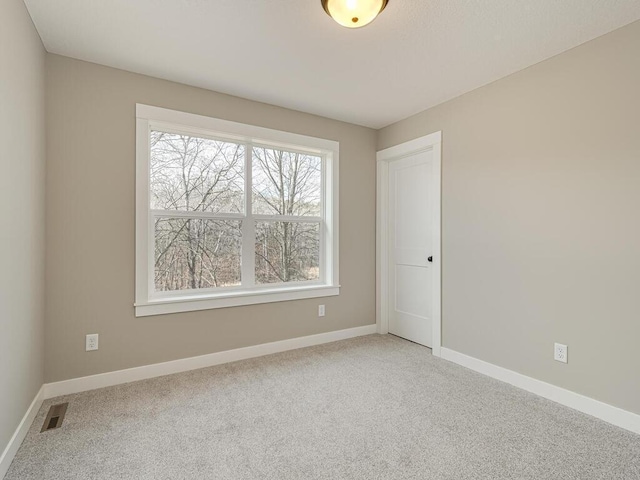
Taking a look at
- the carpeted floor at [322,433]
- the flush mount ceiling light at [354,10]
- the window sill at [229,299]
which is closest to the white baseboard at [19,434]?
the carpeted floor at [322,433]

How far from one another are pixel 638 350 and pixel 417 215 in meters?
2.04

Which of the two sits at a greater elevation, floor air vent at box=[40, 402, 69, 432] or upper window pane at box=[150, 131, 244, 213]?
upper window pane at box=[150, 131, 244, 213]

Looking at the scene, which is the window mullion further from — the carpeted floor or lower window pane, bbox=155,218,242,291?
the carpeted floor

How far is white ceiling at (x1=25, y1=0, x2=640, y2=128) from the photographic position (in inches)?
73.5

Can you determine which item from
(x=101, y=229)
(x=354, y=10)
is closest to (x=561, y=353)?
(x=354, y=10)

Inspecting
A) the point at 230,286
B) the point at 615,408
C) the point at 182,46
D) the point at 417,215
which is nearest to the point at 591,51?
the point at 417,215

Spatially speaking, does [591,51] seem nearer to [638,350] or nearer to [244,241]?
[638,350]

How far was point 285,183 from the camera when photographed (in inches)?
136

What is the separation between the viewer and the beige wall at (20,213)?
1.57 metres

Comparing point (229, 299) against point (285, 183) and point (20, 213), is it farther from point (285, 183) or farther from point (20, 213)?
point (20, 213)

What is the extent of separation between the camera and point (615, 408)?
2020mm

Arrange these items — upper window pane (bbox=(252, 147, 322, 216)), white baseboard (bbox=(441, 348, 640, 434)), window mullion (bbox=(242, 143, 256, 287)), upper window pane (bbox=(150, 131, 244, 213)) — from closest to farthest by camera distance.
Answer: white baseboard (bbox=(441, 348, 640, 434)) < upper window pane (bbox=(150, 131, 244, 213)) < window mullion (bbox=(242, 143, 256, 287)) < upper window pane (bbox=(252, 147, 322, 216))


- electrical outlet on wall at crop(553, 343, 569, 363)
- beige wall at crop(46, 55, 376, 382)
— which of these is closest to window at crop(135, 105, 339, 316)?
beige wall at crop(46, 55, 376, 382)

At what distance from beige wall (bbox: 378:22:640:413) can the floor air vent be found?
10.0ft
